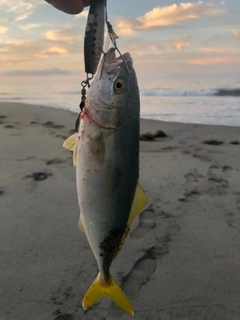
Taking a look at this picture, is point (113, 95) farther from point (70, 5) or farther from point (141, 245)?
point (141, 245)

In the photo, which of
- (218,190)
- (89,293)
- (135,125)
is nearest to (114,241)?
(89,293)

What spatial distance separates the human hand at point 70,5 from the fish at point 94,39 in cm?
59

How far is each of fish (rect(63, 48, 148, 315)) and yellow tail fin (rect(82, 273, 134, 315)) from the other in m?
0.26

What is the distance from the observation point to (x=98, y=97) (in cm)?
211

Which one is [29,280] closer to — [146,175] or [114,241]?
[114,241]

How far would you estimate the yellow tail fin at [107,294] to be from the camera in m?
2.23

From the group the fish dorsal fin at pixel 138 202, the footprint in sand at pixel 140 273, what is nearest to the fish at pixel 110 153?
the fish dorsal fin at pixel 138 202

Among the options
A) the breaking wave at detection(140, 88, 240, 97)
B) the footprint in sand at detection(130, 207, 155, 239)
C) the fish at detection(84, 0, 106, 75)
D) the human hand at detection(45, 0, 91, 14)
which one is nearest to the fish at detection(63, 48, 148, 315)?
the fish at detection(84, 0, 106, 75)

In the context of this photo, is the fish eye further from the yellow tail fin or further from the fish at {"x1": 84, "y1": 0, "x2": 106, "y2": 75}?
the yellow tail fin

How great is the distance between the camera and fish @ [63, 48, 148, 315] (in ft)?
6.75

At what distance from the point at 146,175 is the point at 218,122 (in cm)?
734

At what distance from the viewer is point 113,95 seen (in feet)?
6.88

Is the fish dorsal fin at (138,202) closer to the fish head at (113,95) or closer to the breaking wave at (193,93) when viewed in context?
the fish head at (113,95)

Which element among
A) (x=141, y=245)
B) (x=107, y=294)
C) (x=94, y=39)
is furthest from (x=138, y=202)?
(x=141, y=245)
